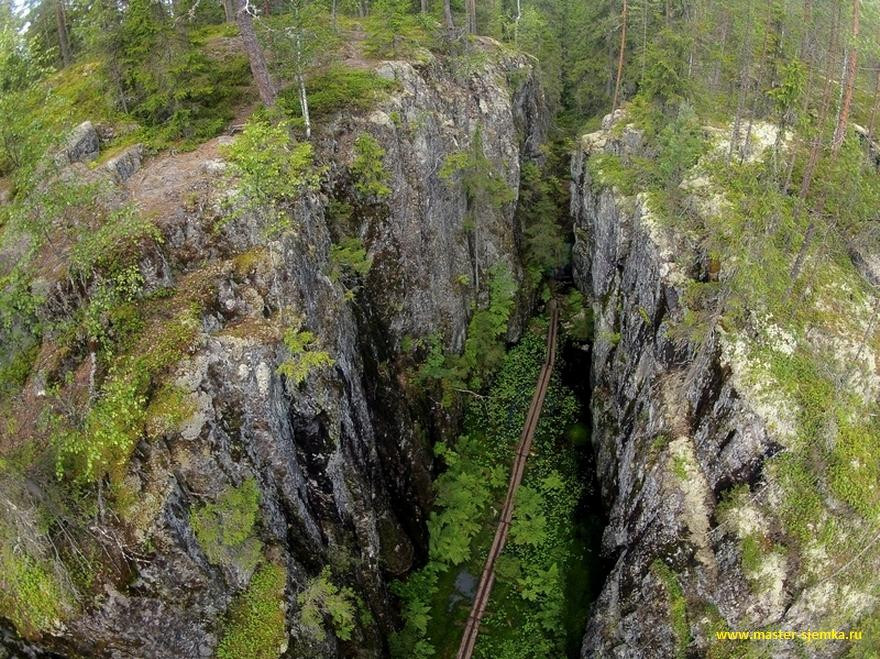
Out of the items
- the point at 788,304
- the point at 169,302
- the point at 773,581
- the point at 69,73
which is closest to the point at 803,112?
the point at 788,304

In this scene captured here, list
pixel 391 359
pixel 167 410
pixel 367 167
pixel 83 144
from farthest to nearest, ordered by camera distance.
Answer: pixel 391 359 → pixel 367 167 → pixel 83 144 → pixel 167 410

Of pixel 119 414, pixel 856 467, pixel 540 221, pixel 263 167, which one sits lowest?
pixel 856 467

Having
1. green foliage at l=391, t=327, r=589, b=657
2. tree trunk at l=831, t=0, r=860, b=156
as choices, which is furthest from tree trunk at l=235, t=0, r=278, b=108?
tree trunk at l=831, t=0, r=860, b=156

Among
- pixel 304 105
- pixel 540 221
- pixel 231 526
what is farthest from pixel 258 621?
pixel 540 221

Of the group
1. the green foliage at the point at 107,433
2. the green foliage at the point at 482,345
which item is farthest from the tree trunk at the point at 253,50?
the green foliage at the point at 482,345

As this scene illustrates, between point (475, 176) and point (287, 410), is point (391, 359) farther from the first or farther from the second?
point (475, 176)
